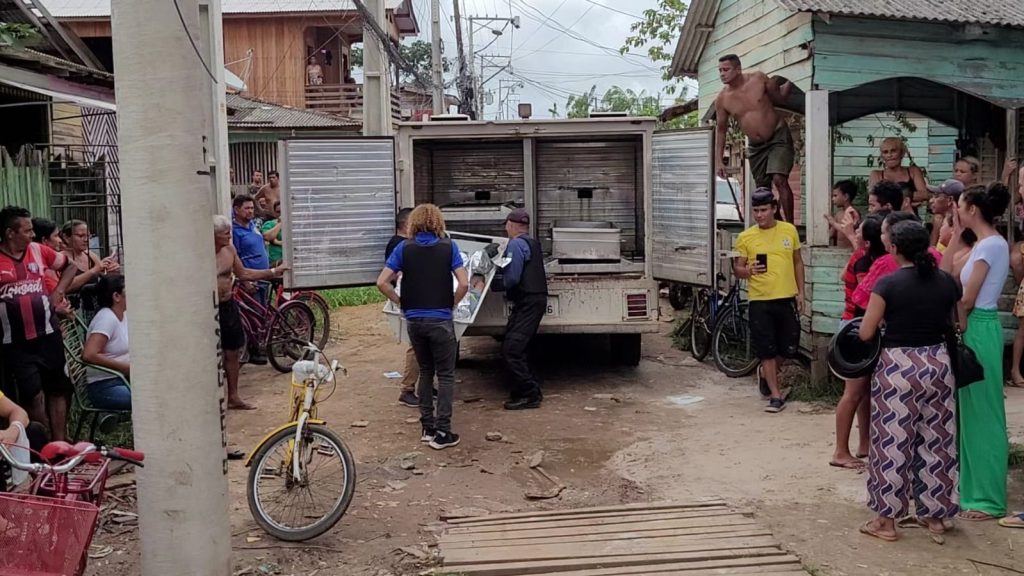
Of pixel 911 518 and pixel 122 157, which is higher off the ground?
pixel 122 157

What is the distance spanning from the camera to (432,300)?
6.82 m

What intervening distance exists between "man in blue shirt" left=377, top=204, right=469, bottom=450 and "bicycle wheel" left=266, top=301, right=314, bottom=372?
9.93 ft

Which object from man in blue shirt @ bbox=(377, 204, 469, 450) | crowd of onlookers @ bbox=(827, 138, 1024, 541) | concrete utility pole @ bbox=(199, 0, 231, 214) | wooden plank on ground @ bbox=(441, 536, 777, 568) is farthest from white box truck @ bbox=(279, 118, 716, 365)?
wooden plank on ground @ bbox=(441, 536, 777, 568)

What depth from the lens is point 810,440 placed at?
6.98 meters

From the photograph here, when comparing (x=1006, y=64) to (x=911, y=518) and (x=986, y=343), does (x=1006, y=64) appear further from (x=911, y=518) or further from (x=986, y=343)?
(x=911, y=518)

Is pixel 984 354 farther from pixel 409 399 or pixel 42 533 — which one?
pixel 409 399

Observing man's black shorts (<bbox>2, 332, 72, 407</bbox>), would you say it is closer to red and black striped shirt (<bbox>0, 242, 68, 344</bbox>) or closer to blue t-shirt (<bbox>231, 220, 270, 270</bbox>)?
red and black striped shirt (<bbox>0, 242, 68, 344</bbox>)

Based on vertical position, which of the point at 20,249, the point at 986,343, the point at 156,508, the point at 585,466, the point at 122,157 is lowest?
the point at 585,466

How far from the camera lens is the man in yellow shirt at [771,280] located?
26.3 ft

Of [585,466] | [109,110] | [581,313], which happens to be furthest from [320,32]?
[585,466]

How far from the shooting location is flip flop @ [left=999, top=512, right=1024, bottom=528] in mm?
5043

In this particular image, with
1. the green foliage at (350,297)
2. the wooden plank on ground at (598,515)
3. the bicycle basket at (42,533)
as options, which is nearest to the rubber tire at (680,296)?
the green foliage at (350,297)

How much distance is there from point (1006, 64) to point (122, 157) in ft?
26.6

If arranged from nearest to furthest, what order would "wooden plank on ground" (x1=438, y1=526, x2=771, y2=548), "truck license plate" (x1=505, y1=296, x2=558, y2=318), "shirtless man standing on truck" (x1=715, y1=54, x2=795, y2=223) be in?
1. "wooden plank on ground" (x1=438, y1=526, x2=771, y2=548)
2. "truck license plate" (x1=505, y1=296, x2=558, y2=318)
3. "shirtless man standing on truck" (x1=715, y1=54, x2=795, y2=223)
